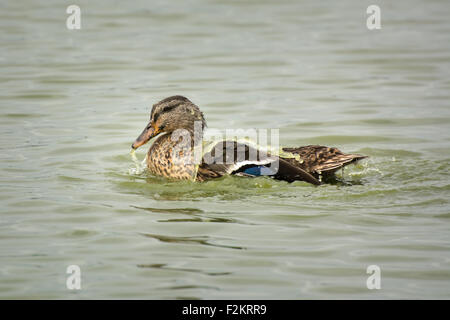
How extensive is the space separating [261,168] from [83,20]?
10281mm

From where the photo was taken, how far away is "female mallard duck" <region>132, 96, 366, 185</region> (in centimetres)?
745

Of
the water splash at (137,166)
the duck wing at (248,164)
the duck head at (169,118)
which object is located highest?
the duck head at (169,118)

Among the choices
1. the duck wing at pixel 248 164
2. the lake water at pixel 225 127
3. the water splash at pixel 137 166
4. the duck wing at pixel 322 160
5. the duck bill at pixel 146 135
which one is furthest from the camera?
the water splash at pixel 137 166

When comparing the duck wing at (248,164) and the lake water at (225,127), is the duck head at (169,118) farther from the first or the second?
the duck wing at (248,164)

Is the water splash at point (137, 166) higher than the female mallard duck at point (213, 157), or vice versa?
the female mallard duck at point (213, 157)

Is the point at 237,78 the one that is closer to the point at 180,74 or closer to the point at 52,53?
the point at 180,74

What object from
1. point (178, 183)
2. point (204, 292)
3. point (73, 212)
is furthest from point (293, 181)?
point (204, 292)

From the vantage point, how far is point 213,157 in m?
7.60

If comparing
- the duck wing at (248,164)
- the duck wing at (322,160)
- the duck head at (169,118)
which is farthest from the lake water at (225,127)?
the duck head at (169,118)

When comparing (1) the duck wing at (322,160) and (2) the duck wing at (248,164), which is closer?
(2) the duck wing at (248,164)

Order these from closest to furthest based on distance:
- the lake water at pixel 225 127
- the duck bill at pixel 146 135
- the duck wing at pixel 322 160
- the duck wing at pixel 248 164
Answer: the lake water at pixel 225 127, the duck wing at pixel 248 164, the duck wing at pixel 322 160, the duck bill at pixel 146 135

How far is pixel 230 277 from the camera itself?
5.44 m

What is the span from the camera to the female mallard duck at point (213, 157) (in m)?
7.45

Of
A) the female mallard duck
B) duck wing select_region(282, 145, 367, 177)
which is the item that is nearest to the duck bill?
the female mallard duck
